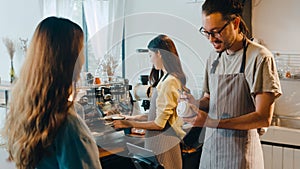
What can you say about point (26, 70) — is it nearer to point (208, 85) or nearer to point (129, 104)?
point (208, 85)

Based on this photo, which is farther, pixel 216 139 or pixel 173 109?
pixel 173 109

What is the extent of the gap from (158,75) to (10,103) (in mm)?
1157

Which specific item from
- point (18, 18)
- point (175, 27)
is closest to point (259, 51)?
point (175, 27)

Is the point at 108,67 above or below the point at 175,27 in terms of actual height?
below

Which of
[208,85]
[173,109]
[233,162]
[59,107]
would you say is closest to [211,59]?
[208,85]

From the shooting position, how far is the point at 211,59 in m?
1.70

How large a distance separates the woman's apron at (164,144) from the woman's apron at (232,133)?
0.32 m

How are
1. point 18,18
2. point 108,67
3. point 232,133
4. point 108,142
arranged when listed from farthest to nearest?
point 18,18 → point 108,67 → point 108,142 → point 232,133

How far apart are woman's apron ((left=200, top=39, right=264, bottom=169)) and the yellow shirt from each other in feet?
0.88

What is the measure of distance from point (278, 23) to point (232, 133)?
1720 mm

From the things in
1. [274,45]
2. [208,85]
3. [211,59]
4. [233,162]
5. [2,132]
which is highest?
[274,45]

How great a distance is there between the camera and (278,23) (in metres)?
2.95

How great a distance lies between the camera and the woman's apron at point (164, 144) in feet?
6.29

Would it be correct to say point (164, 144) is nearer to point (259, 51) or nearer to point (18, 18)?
A: point (259, 51)
